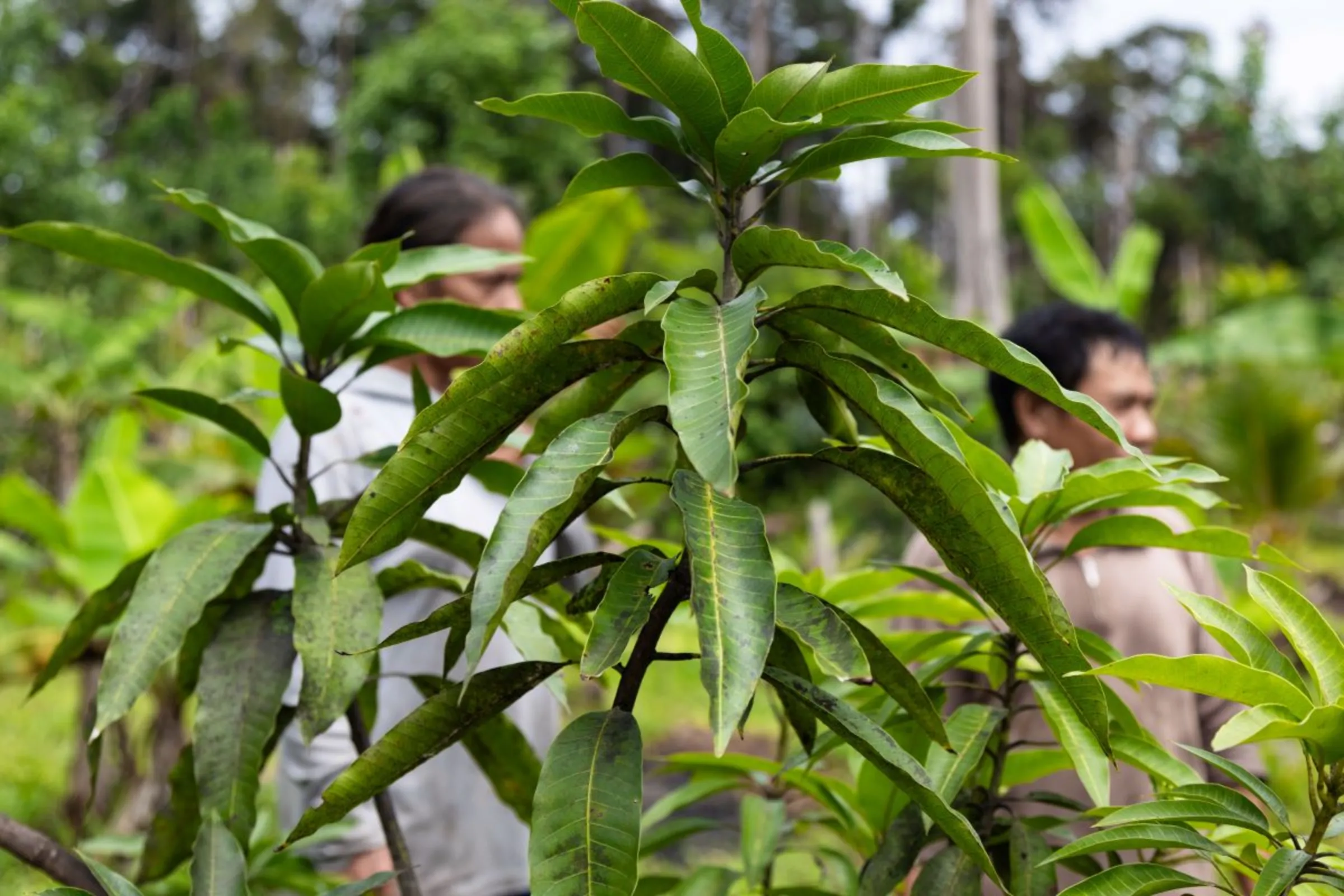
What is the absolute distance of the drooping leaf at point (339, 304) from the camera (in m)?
1.03

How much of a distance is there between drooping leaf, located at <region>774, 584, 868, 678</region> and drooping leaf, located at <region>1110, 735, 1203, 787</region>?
28cm

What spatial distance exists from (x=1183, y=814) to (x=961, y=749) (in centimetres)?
18

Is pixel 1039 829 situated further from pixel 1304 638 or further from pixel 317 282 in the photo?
pixel 317 282

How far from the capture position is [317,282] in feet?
3.40

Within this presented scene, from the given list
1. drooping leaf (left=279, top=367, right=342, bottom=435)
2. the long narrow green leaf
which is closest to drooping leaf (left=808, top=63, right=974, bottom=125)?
drooping leaf (left=279, top=367, right=342, bottom=435)

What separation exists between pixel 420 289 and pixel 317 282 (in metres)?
0.76

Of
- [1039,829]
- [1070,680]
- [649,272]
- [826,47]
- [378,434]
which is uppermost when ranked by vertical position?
[826,47]

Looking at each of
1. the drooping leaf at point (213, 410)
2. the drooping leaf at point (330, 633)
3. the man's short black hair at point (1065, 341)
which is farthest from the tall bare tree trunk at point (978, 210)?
the drooping leaf at point (330, 633)

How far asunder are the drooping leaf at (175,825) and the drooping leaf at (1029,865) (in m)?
0.69

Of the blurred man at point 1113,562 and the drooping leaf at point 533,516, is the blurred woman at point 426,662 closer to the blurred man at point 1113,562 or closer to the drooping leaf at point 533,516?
the blurred man at point 1113,562

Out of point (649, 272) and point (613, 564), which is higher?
point (649, 272)

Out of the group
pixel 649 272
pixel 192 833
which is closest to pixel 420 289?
pixel 192 833

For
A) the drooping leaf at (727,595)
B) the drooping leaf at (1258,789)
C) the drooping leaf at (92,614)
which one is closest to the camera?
the drooping leaf at (727,595)

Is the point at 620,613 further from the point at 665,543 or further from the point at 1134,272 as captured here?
the point at 1134,272
